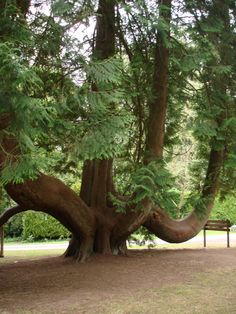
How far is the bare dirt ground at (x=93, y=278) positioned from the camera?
7988mm

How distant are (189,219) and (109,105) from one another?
24.5ft

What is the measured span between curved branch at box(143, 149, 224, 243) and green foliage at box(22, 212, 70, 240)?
39.5ft

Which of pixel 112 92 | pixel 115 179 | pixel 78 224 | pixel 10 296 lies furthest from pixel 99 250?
pixel 112 92

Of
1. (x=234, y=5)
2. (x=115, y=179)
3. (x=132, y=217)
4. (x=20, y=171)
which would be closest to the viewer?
(x=20, y=171)

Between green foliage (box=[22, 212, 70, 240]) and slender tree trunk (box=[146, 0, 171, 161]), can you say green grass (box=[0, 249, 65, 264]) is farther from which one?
Answer: green foliage (box=[22, 212, 70, 240])

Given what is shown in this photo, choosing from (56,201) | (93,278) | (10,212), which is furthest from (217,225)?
(93,278)

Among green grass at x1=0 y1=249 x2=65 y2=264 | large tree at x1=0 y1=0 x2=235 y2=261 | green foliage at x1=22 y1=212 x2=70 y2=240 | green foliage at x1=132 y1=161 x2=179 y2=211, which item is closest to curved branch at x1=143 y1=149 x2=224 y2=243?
large tree at x1=0 y1=0 x2=235 y2=261

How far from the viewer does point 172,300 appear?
26.7 ft

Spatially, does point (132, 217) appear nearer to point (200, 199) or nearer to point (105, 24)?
point (200, 199)

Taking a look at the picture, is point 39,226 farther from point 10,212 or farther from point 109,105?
point 109,105

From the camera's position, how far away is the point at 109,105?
8.45 meters

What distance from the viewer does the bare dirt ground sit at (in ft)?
26.2

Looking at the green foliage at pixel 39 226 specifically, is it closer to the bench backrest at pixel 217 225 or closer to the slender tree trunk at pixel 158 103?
the bench backrest at pixel 217 225

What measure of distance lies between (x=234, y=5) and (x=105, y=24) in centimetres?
308
